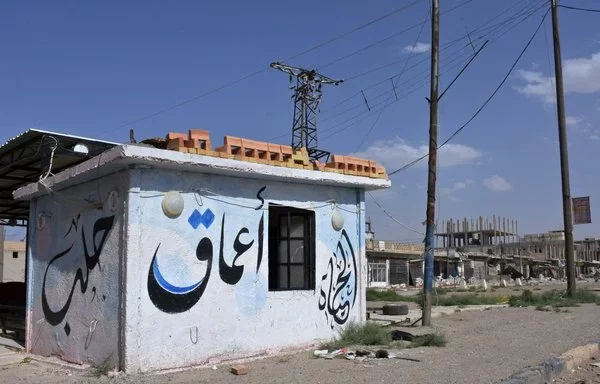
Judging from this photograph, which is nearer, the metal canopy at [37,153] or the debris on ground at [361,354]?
the debris on ground at [361,354]

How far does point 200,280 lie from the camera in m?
8.57

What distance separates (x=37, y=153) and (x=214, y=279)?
13.5 feet

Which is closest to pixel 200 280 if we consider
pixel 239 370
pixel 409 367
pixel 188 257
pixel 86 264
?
pixel 188 257

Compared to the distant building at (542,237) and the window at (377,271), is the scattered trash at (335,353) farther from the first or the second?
the distant building at (542,237)

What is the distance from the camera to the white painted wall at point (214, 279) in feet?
25.9

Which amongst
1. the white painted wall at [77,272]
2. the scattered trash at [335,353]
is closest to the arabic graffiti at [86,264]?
the white painted wall at [77,272]

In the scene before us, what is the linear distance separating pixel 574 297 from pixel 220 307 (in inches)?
662

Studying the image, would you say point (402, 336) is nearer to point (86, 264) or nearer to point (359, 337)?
point (359, 337)

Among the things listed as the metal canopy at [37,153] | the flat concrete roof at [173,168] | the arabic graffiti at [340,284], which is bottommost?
the arabic graffiti at [340,284]

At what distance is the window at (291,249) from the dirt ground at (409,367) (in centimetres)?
147

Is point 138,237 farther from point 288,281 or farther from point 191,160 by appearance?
point 288,281

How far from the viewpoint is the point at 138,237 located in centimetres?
793

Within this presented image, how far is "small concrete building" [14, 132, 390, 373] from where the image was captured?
7980mm

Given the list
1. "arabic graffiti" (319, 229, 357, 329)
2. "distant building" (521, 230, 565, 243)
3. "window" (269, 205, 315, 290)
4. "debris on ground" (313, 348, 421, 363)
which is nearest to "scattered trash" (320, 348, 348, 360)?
"debris on ground" (313, 348, 421, 363)
